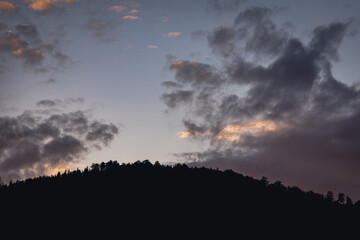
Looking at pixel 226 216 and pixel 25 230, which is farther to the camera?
pixel 226 216

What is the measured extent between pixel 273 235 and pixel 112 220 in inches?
3774

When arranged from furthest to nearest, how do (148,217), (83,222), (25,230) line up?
1. (148,217)
2. (83,222)
3. (25,230)

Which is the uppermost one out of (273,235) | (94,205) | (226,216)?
(94,205)

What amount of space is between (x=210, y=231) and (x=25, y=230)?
10085 cm

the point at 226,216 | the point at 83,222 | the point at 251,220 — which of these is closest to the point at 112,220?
the point at 83,222

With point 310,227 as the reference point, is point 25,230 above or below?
above

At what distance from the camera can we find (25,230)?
161250 millimetres

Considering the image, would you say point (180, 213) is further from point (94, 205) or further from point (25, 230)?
point (25, 230)

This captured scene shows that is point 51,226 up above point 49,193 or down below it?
below

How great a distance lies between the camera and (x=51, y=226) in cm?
16600

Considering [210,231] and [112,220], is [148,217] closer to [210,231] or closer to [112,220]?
[112,220]

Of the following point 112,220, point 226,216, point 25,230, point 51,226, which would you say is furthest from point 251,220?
point 25,230

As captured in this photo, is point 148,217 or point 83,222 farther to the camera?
point 148,217

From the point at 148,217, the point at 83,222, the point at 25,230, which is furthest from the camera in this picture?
the point at 148,217
